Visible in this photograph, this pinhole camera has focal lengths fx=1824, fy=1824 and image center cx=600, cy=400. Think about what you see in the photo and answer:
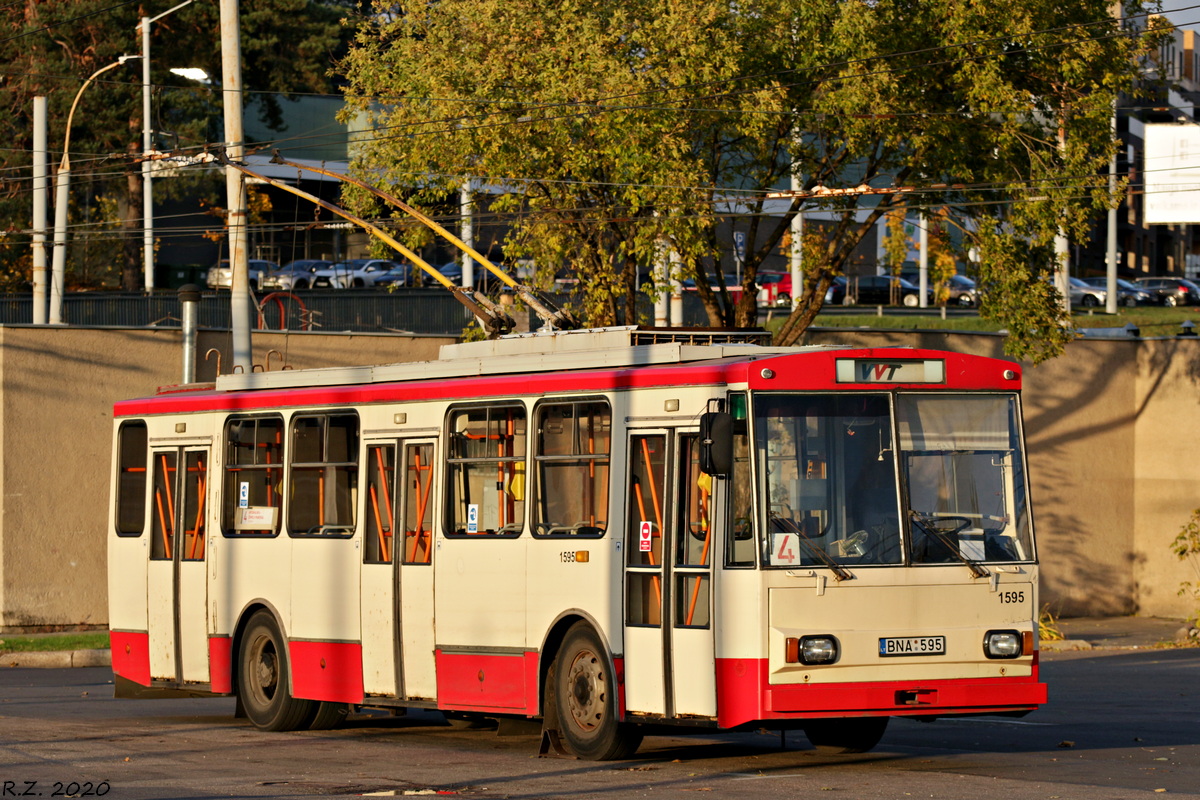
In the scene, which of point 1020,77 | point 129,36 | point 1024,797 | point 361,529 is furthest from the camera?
point 129,36

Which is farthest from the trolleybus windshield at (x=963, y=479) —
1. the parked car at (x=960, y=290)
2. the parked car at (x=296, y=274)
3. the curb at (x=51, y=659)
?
the parked car at (x=960, y=290)

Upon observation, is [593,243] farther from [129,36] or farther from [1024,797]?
[129,36]

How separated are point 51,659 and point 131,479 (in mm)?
6948

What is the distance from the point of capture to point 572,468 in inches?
489

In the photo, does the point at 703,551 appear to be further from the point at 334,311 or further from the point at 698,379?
the point at 334,311

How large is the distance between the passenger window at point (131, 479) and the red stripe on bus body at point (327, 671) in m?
2.92

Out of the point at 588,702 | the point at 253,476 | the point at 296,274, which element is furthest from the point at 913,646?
the point at 296,274

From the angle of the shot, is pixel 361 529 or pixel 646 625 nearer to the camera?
pixel 646 625

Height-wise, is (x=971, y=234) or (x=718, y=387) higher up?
(x=971, y=234)

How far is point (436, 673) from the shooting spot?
13.5 meters

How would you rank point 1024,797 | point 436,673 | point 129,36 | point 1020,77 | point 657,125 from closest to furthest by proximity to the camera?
point 1024,797 < point 436,673 < point 657,125 < point 1020,77 < point 129,36

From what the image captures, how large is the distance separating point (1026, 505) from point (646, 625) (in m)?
2.57

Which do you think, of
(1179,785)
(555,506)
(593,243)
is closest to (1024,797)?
(1179,785)

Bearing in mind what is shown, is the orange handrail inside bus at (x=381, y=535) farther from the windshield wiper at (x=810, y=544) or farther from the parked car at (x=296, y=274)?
the parked car at (x=296, y=274)
